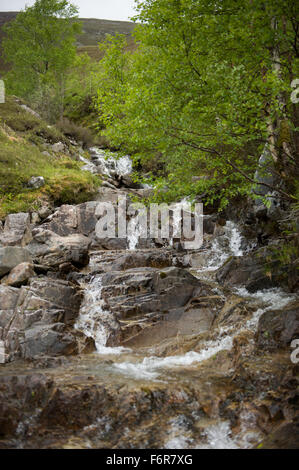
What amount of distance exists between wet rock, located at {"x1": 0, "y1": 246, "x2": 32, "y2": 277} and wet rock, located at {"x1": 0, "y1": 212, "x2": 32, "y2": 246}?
7.78ft

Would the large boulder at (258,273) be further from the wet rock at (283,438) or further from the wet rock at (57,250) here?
the wet rock at (57,250)

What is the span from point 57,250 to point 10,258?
238 cm

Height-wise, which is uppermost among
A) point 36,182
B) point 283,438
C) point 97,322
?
point 36,182

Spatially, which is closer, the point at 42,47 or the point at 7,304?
the point at 7,304

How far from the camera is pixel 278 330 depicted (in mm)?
6555

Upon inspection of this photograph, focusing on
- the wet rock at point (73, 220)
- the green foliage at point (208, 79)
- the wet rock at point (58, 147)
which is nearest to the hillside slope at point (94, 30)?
the wet rock at point (58, 147)

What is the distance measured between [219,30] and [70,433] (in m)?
8.86

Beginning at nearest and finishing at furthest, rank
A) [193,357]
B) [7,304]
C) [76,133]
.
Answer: [193,357] → [7,304] → [76,133]

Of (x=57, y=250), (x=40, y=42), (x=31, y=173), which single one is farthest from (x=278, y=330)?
(x=40, y=42)

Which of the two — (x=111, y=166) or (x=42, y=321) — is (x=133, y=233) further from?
(x=111, y=166)

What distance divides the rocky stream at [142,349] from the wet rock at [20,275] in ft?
0.13

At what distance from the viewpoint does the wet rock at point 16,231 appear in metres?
13.7

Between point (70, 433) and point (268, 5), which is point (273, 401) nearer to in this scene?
point (70, 433)

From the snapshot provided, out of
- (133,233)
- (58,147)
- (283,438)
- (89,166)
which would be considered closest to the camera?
(283,438)
